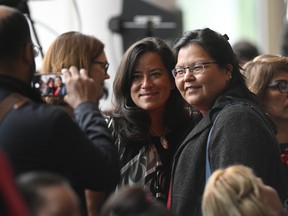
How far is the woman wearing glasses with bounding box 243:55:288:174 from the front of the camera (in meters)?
Answer: 5.50

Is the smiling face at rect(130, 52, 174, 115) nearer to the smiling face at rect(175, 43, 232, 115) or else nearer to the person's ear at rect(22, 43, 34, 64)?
the smiling face at rect(175, 43, 232, 115)

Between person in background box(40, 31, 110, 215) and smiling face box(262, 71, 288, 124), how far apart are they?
→ 3.56 feet

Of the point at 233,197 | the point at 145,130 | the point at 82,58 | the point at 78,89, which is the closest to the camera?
the point at 233,197

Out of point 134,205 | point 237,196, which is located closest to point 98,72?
point 237,196

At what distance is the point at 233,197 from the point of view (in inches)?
142

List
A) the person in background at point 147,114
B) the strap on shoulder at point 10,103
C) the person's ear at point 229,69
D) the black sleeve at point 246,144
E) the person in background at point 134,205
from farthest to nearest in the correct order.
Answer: the person in background at point 147,114 → the person's ear at point 229,69 → the black sleeve at point 246,144 → the strap on shoulder at point 10,103 → the person in background at point 134,205

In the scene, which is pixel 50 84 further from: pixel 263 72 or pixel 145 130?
pixel 263 72

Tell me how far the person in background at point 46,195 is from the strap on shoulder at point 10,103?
2.28 feet

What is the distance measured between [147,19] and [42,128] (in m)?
3.98

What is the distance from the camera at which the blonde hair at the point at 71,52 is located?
475 cm

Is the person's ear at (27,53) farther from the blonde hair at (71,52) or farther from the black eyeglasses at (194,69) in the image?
the black eyeglasses at (194,69)

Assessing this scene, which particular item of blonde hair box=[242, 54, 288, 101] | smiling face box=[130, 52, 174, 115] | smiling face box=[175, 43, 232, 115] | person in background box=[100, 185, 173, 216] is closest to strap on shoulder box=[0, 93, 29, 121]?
person in background box=[100, 185, 173, 216]

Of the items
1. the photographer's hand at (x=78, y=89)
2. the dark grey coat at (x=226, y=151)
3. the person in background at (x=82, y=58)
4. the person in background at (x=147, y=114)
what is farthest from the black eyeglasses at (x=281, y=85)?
the photographer's hand at (x=78, y=89)

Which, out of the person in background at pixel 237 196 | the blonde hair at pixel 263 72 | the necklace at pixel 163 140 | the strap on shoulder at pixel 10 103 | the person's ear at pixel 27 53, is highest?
the person's ear at pixel 27 53
